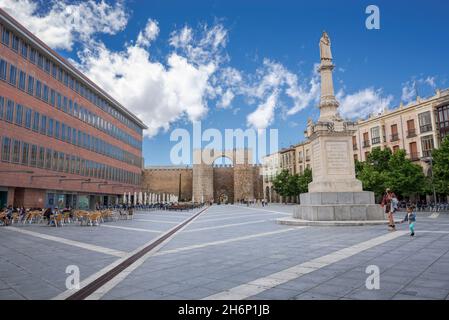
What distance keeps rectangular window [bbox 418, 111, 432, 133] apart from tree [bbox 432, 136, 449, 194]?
27.9 feet

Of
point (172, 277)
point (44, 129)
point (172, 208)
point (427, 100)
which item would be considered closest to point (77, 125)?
point (44, 129)

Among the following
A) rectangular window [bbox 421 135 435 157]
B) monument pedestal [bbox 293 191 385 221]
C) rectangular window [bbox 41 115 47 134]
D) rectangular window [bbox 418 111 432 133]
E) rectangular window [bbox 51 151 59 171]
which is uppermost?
rectangular window [bbox 418 111 432 133]

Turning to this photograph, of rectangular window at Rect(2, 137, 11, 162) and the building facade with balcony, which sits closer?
rectangular window at Rect(2, 137, 11, 162)

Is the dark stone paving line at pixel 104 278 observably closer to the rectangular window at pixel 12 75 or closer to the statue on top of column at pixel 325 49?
the statue on top of column at pixel 325 49

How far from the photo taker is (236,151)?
3415 inches

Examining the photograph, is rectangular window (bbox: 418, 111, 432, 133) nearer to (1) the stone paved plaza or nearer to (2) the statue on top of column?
(2) the statue on top of column

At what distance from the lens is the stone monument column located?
529 inches

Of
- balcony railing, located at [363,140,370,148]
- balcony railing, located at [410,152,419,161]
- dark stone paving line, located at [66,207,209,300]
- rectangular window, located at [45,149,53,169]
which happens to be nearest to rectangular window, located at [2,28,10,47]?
rectangular window, located at [45,149,53,169]

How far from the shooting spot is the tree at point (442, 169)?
92.6 feet

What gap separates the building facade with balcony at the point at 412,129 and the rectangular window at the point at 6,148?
34.3 metres

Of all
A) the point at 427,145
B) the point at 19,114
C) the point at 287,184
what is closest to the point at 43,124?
the point at 19,114

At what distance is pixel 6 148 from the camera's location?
1005 inches

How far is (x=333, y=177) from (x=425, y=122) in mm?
30920
